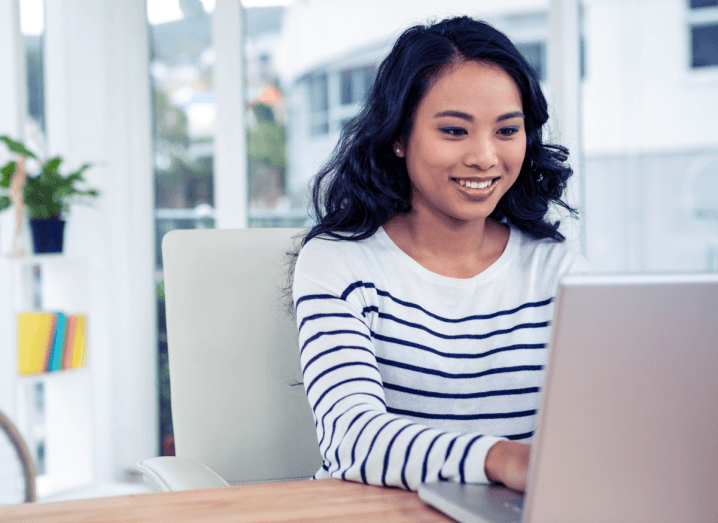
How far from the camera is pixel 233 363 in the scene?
1134mm

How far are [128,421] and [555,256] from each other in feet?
8.12

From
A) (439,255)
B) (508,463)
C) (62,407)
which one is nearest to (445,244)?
(439,255)

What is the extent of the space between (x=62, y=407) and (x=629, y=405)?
2.79m

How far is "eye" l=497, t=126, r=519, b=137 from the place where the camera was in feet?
3.54

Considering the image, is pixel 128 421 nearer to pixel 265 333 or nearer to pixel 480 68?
pixel 265 333

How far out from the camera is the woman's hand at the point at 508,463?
0.64m

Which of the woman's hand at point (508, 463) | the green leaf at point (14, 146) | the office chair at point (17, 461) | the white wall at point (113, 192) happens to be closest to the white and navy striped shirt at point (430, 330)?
the woman's hand at point (508, 463)

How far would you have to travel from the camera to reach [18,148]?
7.84 ft

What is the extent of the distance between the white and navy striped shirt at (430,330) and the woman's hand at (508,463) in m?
0.24

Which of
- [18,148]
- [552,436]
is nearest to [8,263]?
[18,148]

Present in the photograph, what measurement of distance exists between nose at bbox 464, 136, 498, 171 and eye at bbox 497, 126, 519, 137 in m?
0.04

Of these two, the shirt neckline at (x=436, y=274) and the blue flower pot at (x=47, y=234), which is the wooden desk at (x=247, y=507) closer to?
the shirt neckline at (x=436, y=274)

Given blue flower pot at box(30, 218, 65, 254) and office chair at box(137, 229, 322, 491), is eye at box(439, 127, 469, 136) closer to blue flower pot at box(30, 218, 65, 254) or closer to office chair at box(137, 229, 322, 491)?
office chair at box(137, 229, 322, 491)

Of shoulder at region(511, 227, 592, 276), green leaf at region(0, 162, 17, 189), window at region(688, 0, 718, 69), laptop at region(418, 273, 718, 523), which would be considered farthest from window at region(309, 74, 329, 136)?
laptop at region(418, 273, 718, 523)
